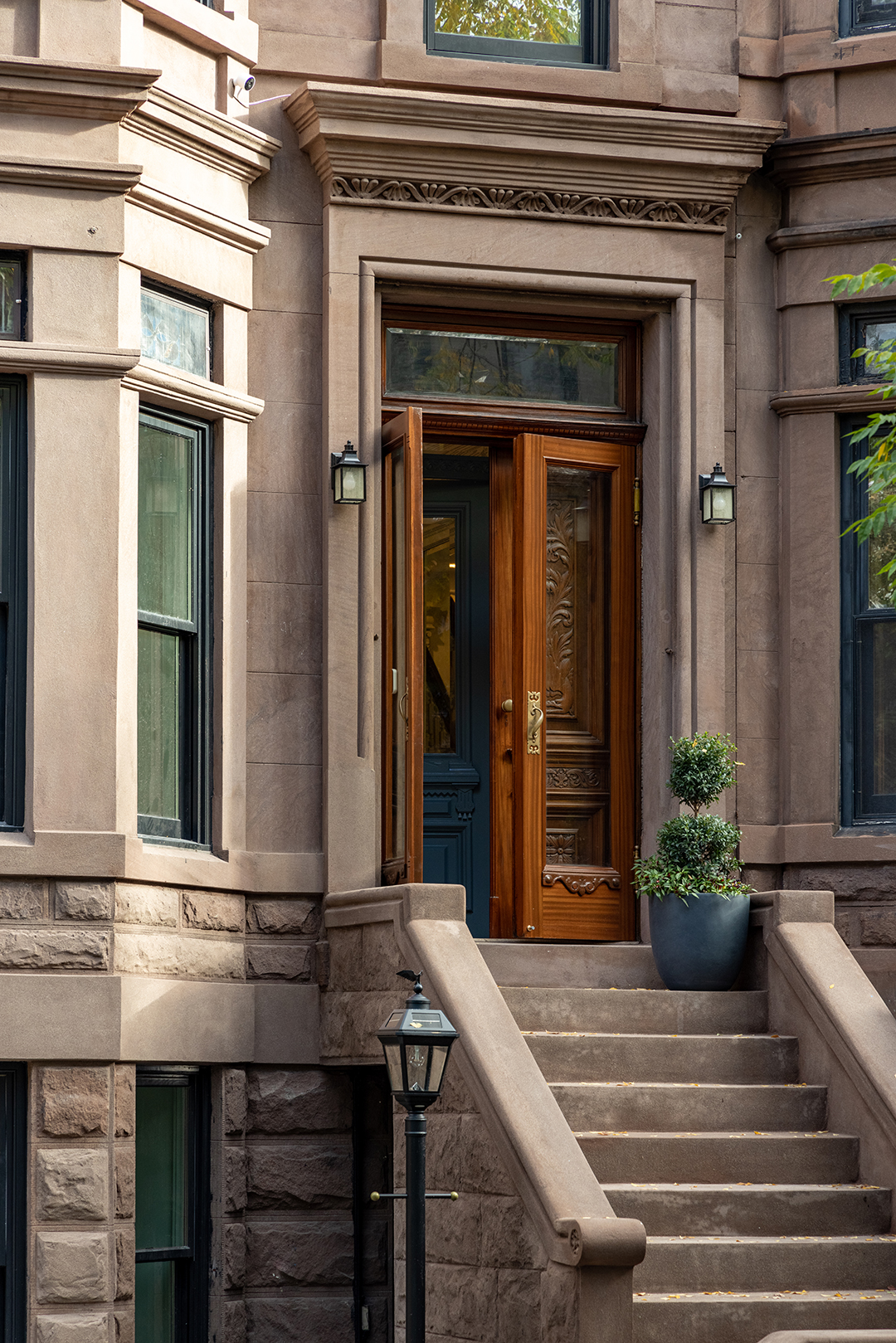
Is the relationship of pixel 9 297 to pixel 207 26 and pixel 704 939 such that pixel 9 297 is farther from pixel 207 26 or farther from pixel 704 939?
pixel 704 939

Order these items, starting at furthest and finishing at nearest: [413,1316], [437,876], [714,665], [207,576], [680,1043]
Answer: [437,876] → [714,665] → [207,576] → [680,1043] → [413,1316]

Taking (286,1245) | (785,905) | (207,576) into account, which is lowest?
(286,1245)

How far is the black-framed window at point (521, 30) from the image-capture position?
11.4 metres

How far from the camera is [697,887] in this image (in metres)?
10.2

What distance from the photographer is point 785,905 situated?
33.3ft

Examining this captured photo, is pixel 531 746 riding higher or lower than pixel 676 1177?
higher

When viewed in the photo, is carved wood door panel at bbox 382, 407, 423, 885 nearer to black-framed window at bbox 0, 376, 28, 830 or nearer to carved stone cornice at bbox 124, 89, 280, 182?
carved stone cornice at bbox 124, 89, 280, 182

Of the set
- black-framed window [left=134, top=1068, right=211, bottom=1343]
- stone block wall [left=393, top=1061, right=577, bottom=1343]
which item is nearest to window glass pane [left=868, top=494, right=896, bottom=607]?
stone block wall [left=393, top=1061, right=577, bottom=1343]

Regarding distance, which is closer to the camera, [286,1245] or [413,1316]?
[413,1316]

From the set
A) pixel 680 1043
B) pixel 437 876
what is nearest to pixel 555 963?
pixel 680 1043

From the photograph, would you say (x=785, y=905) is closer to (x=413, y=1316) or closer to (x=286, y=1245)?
(x=286, y=1245)

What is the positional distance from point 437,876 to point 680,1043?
12.5 ft

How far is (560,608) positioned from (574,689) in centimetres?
46

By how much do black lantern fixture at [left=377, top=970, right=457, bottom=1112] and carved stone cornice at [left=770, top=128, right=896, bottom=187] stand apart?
249 inches
